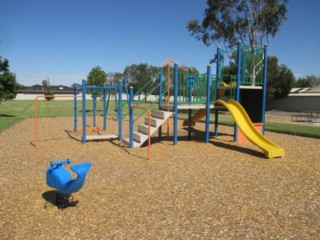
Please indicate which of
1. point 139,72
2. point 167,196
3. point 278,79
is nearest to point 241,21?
point 278,79

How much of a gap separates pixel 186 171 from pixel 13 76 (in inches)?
644

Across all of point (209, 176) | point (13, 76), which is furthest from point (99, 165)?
point (13, 76)

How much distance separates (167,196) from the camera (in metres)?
5.11

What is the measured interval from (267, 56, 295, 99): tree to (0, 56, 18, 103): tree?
91.3 feet

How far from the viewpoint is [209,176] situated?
6.38 m

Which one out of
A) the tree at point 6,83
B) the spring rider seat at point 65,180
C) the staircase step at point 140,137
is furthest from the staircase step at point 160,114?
the tree at point 6,83

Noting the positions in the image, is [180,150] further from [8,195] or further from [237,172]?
[8,195]

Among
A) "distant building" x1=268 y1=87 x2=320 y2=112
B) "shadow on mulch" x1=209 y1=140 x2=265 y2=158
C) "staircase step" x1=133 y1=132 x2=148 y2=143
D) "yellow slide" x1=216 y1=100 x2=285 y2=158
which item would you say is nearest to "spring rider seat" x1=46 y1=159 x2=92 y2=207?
"staircase step" x1=133 y1=132 x2=148 y2=143

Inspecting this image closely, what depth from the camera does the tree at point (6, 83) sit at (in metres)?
18.9

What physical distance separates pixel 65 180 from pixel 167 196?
172 cm

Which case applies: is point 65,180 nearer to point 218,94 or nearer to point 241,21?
point 218,94

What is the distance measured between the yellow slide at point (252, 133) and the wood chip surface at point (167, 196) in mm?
257

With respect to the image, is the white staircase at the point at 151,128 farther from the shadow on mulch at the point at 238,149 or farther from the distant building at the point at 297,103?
the distant building at the point at 297,103

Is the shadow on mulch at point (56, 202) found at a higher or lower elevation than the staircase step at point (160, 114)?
lower
